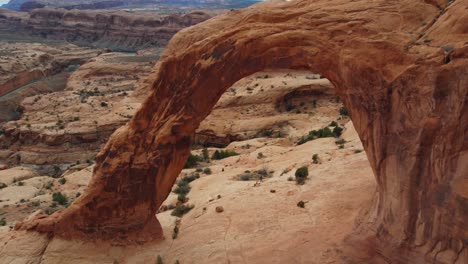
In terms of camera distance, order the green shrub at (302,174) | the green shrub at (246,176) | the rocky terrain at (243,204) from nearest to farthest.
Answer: the rocky terrain at (243,204) < the green shrub at (302,174) < the green shrub at (246,176)

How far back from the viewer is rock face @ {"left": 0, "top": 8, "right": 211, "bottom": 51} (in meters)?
106

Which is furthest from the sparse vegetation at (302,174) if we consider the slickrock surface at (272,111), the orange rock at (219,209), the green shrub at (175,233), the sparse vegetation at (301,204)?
the slickrock surface at (272,111)

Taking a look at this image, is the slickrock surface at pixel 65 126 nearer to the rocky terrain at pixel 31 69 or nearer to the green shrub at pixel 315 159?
the rocky terrain at pixel 31 69

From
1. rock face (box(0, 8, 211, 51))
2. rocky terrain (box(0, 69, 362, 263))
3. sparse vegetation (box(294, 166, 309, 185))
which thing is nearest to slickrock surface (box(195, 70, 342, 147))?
rocky terrain (box(0, 69, 362, 263))

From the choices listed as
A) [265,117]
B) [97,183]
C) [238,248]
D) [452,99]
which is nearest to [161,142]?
[97,183]

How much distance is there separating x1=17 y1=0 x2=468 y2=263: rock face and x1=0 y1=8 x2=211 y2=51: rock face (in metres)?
91.3

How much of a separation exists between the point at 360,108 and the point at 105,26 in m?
116

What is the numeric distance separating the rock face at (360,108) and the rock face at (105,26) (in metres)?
91.3

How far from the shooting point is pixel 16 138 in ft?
138

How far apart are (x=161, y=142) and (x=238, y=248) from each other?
4.07 meters

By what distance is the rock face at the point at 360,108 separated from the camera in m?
8.84

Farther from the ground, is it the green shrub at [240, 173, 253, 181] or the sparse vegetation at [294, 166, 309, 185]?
the sparse vegetation at [294, 166, 309, 185]

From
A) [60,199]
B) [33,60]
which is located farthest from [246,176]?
[33,60]

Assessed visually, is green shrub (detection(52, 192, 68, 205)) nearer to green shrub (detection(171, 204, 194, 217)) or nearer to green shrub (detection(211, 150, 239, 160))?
green shrub (detection(171, 204, 194, 217))
